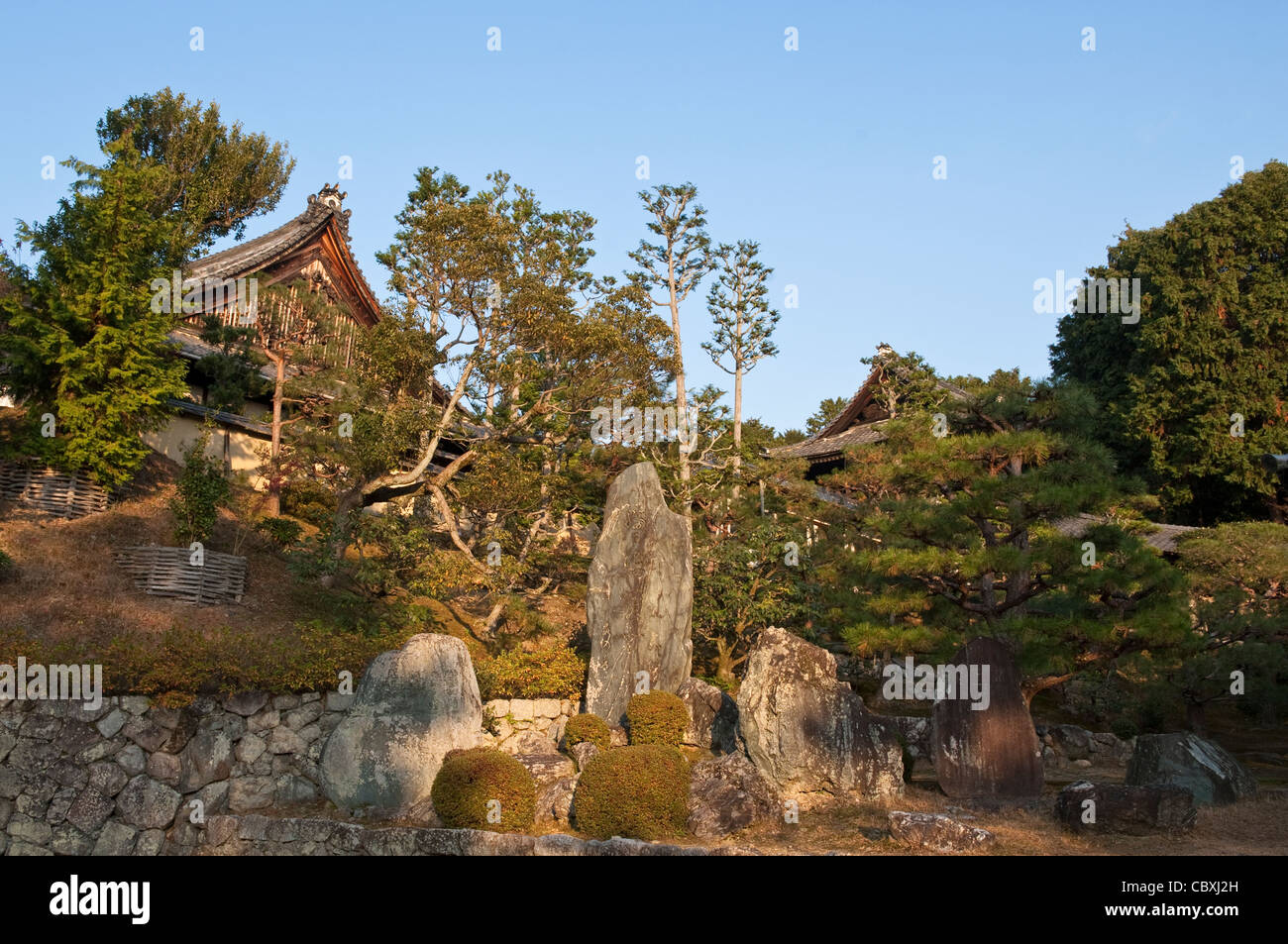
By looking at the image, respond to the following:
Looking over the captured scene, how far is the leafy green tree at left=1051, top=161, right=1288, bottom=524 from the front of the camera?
28297mm

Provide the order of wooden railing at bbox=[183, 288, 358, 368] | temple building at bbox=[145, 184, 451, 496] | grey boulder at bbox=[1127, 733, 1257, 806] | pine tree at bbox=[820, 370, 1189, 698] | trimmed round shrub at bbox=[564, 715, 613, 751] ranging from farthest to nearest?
temple building at bbox=[145, 184, 451, 496] → wooden railing at bbox=[183, 288, 358, 368] → trimmed round shrub at bbox=[564, 715, 613, 751] → pine tree at bbox=[820, 370, 1189, 698] → grey boulder at bbox=[1127, 733, 1257, 806]

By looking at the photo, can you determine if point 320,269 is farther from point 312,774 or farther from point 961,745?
point 961,745

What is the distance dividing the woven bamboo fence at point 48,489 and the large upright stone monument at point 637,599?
8.58 meters

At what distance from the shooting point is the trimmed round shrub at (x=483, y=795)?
11.9 meters

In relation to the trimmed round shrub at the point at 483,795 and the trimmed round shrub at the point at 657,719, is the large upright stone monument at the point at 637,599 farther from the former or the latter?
the trimmed round shrub at the point at 483,795

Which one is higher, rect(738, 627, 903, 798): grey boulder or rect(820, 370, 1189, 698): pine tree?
rect(820, 370, 1189, 698): pine tree

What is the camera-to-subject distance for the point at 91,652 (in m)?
12.1

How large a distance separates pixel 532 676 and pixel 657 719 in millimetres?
2447

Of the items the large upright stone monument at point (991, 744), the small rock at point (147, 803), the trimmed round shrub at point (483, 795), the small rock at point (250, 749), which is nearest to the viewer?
the trimmed round shrub at point (483, 795)

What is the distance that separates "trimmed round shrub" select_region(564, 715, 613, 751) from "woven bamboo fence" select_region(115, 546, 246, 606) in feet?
19.6

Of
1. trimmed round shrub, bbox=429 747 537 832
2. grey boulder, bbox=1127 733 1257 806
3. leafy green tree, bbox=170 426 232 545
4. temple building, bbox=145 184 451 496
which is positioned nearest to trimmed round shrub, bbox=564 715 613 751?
trimmed round shrub, bbox=429 747 537 832

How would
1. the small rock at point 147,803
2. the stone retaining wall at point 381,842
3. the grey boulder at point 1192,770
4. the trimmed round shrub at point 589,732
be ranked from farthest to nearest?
the trimmed round shrub at point 589,732 → the small rock at point 147,803 → the grey boulder at point 1192,770 → the stone retaining wall at point 381,842

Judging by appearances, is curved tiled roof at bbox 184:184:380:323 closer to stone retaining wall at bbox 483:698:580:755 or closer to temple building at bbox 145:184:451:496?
temple building at bbox 145:184:451:496

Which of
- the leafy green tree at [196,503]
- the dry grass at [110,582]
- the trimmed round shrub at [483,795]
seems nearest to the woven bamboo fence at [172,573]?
the dry grass at [110,582]
